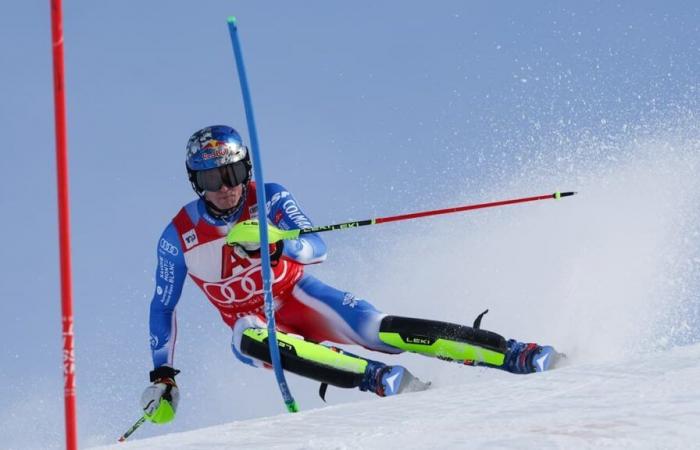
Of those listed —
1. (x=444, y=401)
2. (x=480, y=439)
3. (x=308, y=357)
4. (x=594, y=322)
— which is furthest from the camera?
(x=594, y=322)

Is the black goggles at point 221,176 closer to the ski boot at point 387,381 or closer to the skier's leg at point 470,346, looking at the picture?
the skier's leg at point 470,346

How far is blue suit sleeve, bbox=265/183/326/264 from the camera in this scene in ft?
19.9

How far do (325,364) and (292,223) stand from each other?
105cm

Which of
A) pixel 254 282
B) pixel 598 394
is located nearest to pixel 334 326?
pixel 254 282

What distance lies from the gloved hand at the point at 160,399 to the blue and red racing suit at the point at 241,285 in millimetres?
168

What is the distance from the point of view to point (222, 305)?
22.6 feet

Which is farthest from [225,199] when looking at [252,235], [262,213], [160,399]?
[160,399]

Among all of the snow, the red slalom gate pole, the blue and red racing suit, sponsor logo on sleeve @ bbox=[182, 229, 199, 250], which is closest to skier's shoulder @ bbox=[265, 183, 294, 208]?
the blue and red racing suit

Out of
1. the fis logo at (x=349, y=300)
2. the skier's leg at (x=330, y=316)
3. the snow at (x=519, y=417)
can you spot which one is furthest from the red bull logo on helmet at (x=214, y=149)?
the snow at (x=519, y=417)

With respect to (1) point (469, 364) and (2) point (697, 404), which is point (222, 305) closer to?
(1) point (469, 364)

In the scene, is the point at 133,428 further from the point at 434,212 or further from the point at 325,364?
the point at 434,212

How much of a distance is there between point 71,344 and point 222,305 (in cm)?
364

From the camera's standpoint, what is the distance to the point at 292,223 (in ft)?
20.9

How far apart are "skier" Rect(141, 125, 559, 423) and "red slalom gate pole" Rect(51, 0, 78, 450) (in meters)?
2.63
